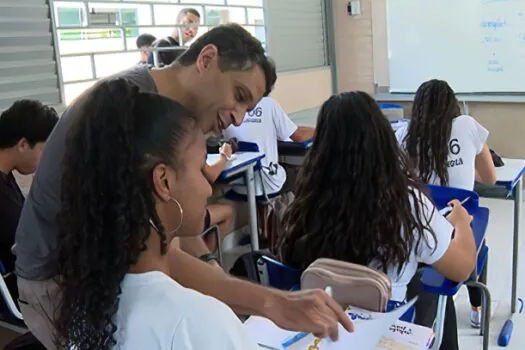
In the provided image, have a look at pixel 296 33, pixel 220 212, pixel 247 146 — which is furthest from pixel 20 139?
pixel 296 33

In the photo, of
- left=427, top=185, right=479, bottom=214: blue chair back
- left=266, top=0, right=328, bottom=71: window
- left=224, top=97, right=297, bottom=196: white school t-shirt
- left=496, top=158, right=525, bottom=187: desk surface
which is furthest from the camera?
left=266, top=0, right=328, bottom=71: window

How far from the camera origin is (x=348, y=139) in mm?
1553

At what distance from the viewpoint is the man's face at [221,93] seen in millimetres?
1267

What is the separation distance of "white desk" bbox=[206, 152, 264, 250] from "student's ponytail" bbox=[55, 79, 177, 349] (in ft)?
7.12

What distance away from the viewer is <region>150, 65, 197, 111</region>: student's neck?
126 centimetres

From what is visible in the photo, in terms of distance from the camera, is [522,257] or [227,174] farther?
[522,257]

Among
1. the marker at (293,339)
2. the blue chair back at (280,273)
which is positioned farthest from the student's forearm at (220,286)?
the blue chair back at (280,273)

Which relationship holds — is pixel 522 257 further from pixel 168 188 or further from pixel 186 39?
pixel 168 188

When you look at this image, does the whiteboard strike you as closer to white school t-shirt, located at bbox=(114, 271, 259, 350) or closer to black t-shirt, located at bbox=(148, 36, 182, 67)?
black t-shirt, located at bbox=(148, 36, 182, 67)

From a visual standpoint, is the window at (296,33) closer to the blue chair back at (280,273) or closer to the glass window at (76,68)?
the glass window at (76,68)

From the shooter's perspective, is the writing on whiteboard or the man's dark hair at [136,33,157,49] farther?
the writing on whiteboard

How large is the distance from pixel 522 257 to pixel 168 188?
10.1 ft

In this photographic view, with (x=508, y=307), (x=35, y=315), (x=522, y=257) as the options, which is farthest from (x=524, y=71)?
(x=35, y=315)

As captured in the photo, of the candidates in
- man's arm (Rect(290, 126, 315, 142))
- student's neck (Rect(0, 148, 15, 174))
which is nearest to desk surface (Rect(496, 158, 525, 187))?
man's arm (Rect(290, 126, 315, 142))
